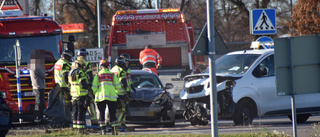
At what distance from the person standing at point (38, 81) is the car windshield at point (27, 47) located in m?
0.93

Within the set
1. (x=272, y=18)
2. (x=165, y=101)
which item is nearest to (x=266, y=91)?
(x=165, y=101)

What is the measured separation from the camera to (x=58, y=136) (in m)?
11.9

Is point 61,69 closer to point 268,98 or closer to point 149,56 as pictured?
point 268,98

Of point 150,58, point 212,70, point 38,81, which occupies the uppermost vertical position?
point 150,58

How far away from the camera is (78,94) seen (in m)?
12.8

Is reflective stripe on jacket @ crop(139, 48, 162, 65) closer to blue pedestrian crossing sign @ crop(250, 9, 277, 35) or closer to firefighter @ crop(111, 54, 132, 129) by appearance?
blue pedestrian crossing sign @ crop(250, 9, 277, 35)

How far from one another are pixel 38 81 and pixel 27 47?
1545 millimetres

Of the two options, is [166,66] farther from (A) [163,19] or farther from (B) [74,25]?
(B) [74,25]

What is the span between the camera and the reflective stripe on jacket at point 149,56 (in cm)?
1834

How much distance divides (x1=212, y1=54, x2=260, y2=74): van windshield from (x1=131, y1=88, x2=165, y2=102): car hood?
5.29 ft

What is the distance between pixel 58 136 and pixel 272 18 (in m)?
7.54

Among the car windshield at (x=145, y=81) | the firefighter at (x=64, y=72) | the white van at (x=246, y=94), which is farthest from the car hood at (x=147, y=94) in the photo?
the firefighter at (x=64, y=72)

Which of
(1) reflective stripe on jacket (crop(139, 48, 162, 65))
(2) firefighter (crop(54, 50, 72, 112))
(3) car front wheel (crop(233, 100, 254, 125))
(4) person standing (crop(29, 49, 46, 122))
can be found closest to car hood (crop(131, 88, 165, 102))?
(2) firefighter (crop(54, 50, 72, 112))

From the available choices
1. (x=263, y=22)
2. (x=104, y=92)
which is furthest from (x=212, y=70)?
(x=263, y=22)
